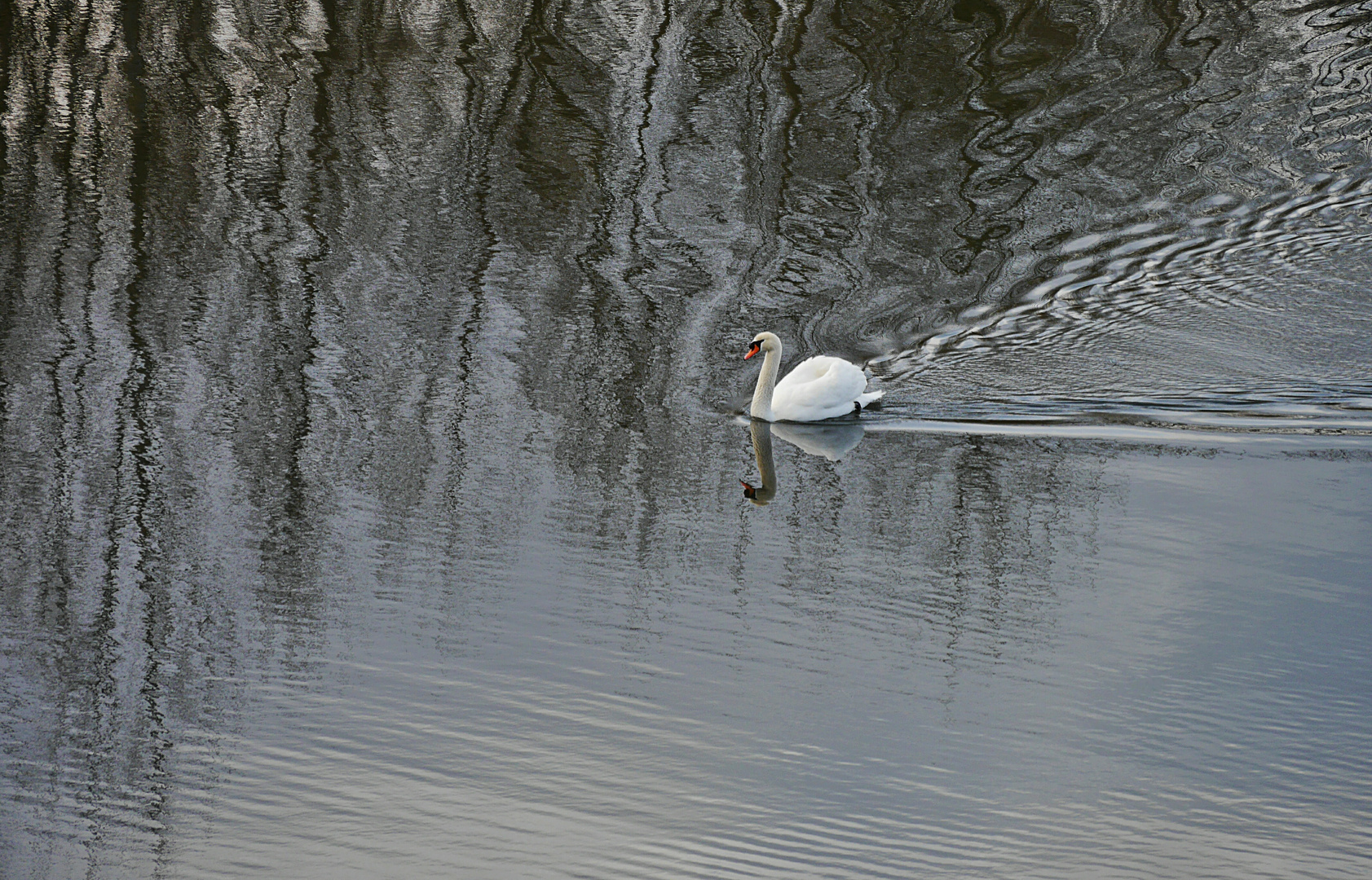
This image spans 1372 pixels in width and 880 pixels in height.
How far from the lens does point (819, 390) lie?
28.7ft

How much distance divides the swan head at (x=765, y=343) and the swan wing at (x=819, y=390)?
20 cm

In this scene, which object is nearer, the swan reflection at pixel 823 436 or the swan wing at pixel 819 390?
the swan reflection at pixel 823 436

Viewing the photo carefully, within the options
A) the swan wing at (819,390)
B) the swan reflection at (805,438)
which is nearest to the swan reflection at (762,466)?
→ the swan reflection at (805,438)

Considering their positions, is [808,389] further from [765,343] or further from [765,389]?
[765,343]

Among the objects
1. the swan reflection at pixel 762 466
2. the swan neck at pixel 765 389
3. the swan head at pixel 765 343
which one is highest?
the swan head at pixel 765 343

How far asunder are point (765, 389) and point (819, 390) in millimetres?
360

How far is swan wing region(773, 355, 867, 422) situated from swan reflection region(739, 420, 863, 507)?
8cm

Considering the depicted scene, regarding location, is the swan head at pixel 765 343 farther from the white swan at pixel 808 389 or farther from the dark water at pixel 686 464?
the dark water at pixel 686 464

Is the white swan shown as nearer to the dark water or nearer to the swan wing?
the swan wing

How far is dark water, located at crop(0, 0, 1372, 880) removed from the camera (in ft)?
17.8

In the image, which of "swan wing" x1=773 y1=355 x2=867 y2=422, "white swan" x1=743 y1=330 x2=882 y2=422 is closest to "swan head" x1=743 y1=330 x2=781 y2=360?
"white swan" x1=743 y1=330 x2=882 y2=422

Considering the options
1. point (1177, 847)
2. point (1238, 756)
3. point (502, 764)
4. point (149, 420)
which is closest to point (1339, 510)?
point (1238, 756)

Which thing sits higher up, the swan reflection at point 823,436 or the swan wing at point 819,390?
the swan wing at point 819,390

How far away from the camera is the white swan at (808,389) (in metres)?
8.79
